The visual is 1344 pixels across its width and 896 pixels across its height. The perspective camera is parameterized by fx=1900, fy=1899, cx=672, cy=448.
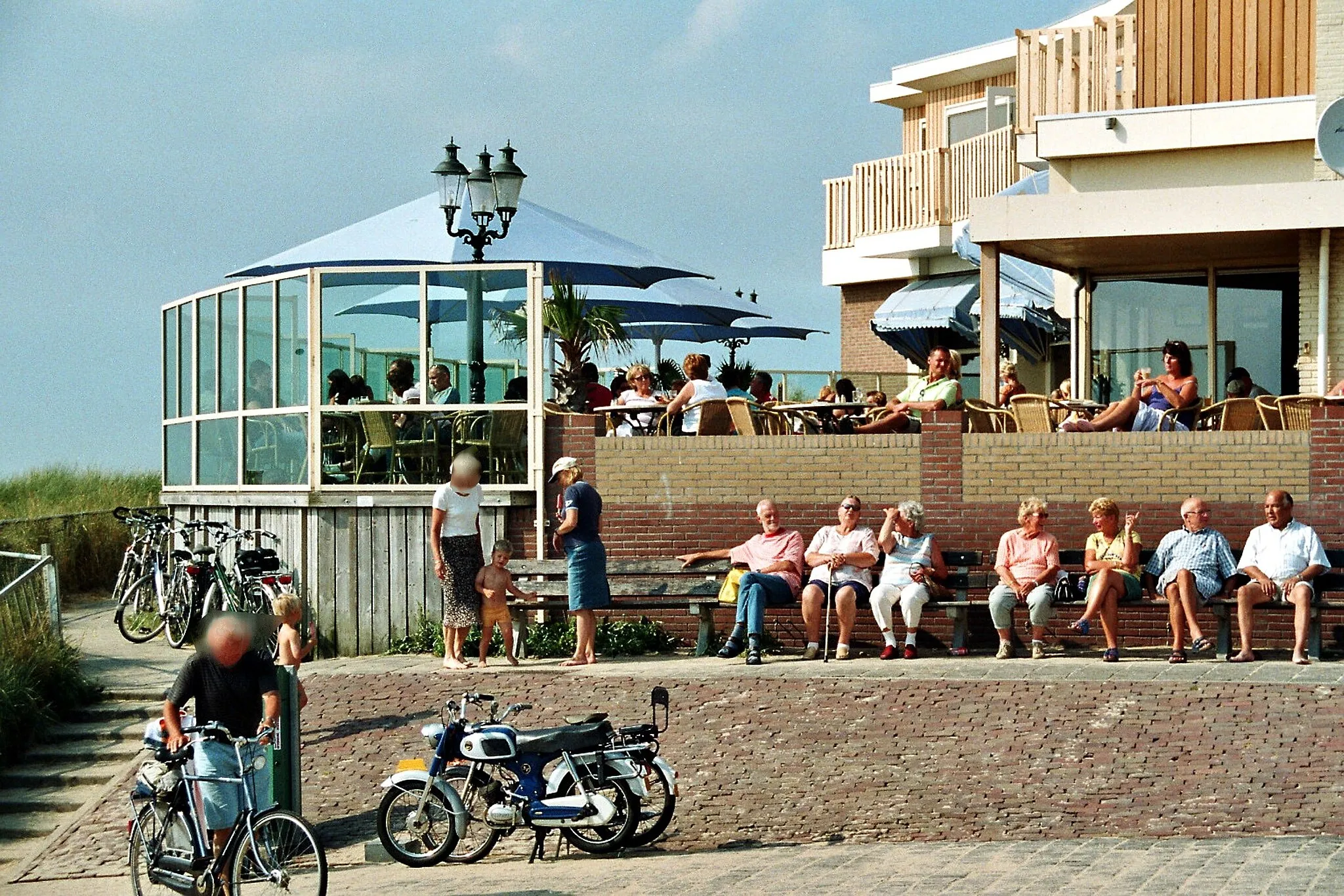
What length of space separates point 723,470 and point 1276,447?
4.57 metres

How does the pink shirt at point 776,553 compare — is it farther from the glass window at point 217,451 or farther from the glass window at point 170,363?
the glass window at point 170,363

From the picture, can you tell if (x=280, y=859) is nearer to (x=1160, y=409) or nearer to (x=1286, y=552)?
(x=1286, y=552)

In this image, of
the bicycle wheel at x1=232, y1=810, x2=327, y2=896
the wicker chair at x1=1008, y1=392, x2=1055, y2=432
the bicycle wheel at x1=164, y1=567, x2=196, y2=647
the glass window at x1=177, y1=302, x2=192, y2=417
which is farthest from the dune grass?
the bicycle wheel at x1=232, y1=810, x2=327, y2=896

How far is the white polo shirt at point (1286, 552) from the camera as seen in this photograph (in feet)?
45.9

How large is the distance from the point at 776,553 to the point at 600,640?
5.88 feet

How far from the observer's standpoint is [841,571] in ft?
49.6

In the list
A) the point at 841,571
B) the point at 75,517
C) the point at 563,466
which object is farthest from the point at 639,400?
the point at 75,517

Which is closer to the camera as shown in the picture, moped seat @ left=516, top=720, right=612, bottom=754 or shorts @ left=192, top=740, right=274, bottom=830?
shorts @ left=192, top=740, right=274, bottom=830

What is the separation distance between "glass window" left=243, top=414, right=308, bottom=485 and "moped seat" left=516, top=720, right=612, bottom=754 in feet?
24.7

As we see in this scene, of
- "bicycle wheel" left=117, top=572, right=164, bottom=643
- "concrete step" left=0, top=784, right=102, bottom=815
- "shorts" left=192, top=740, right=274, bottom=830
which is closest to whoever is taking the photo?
"shorts" left=192, top=740, right=274, bottom=830

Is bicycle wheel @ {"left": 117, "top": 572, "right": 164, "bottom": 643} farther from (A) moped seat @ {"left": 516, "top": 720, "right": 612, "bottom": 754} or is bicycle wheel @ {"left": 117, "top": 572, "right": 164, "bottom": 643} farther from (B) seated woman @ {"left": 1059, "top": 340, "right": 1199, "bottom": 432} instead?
(B) seated woman @ {"left": 1059, "top": 340, "right": 1199, "bottom": 432}

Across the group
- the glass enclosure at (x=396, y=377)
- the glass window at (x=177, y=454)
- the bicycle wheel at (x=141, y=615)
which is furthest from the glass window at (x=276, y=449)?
the glass window at (x=177, y=454)

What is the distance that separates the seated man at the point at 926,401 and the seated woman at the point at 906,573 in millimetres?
1331

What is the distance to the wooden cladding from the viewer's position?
20.0 m
